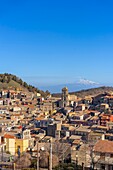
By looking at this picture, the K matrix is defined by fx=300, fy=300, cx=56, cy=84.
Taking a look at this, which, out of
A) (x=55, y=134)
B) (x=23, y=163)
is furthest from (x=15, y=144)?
(x=23, y=163)

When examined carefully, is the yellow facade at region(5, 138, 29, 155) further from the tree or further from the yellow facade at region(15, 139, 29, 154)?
the tree

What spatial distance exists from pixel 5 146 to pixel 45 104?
21793 mm

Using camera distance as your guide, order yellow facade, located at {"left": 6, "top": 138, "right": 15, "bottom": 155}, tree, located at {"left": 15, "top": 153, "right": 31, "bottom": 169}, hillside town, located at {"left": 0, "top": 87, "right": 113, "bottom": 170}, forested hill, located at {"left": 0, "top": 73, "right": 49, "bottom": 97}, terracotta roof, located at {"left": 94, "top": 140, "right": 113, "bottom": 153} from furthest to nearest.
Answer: forested hill, located at {"left": 0, "top": 73, "right": 49, "bottom": 97} < yellow facade, located at {"left": 6, "top": 138, "right": 15, "bottom": 155} < terracotta roof, located at {"left": 94, "top": 140, "right": 113, "bottom": 153} < hillside town, located at {"left": 0, "top": 87, "right": 113, "bottom": 170} < tree, located at {"left": 15, "top": 153, "right": 31, "bottom": 169}

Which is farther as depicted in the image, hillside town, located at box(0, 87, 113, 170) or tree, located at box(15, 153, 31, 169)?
hillside town, located at box(0, 87, 113, 170)

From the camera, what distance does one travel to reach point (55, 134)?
2653 cm

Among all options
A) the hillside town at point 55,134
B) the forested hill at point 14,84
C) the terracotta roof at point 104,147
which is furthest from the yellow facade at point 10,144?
the forested hill at point 14,84

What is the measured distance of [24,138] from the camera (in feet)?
73.9

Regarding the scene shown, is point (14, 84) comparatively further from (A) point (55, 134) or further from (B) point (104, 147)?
(B) point (104, 147)

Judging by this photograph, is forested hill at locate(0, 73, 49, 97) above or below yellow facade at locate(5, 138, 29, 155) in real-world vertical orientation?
above

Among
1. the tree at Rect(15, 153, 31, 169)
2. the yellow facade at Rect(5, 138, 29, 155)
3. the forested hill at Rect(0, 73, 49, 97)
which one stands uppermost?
the forested hill at Rect(0, 73, 49, 97)

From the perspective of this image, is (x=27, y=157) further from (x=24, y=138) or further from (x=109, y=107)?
(x=109, y=107)

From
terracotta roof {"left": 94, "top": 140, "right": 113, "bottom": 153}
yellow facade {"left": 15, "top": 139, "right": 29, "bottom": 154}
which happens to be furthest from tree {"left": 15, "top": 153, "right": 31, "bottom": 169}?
yellow facade {"left": 15, "top": 139, "right": 29, "bottom": 154}

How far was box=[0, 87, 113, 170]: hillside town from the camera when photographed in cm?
1689

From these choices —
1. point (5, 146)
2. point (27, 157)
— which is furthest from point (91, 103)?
point (27, 157)
